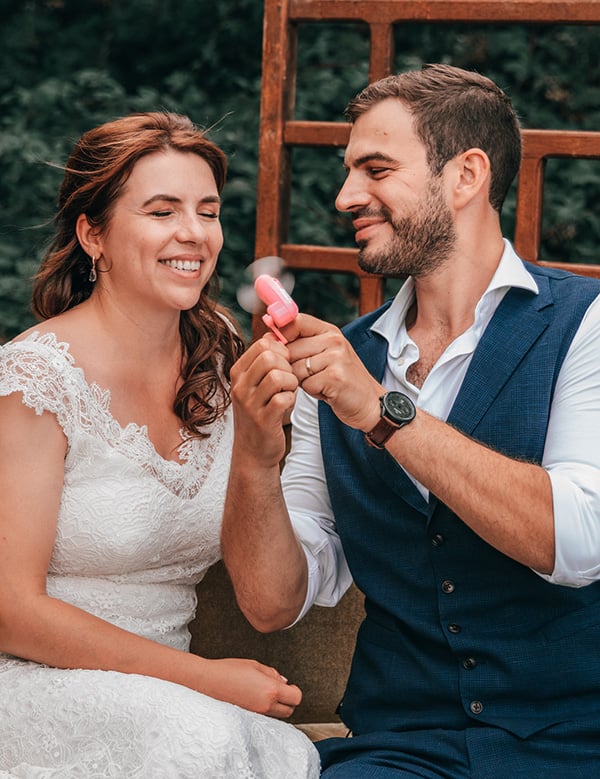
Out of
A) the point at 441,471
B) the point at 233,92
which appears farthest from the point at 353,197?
the point at 233,92

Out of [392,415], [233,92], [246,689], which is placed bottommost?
[246,689]

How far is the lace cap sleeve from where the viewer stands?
90.4 inches

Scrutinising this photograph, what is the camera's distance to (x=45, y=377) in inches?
92.2

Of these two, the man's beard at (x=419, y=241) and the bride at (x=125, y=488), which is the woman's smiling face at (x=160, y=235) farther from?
the man's beard at (x=419, y=241)

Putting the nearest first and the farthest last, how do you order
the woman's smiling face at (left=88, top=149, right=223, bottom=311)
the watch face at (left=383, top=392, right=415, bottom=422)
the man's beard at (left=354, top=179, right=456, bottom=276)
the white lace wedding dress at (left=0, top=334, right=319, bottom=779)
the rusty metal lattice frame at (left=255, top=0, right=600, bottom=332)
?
the watch face at (left=383, top=392, right=415, bottom=422)
the white lace wedding dress at (left=0, top=334, right=319, bottom=779)
the man's beard at (left=354, top=179, right=456, bottom=276)
the woman's smiling face at (left=88, top=149, right=223, bottom=311)
the rusty metal lattice frame at (left=255, top=0, right=600, bottom=332)

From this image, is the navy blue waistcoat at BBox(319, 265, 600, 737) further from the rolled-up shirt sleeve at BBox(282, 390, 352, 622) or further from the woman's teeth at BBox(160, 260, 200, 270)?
the woman's teeth at BBox(160, 260, 200, 270)

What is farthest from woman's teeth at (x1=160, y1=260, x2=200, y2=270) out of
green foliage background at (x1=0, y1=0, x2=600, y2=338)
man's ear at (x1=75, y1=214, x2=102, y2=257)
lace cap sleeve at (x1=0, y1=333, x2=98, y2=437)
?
green foliage background at (x1=0, y1=0, x2=600, y2=338)

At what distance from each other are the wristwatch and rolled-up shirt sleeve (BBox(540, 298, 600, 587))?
0.27m

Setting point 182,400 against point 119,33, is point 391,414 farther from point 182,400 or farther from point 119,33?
point 119,33

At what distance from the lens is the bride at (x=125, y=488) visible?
2.11 metres

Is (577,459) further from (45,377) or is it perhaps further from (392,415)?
(45,377)

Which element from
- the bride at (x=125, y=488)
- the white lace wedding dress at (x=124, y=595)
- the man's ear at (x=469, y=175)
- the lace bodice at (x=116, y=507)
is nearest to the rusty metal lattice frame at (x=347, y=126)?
the bride at (x=125, y=488)

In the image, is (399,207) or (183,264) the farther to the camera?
(183,264)

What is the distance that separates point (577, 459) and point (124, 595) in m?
1.01
